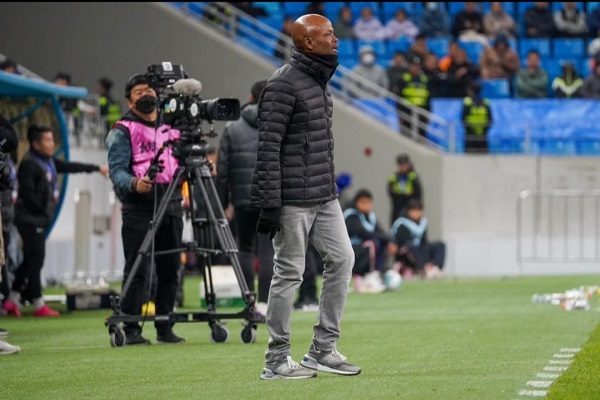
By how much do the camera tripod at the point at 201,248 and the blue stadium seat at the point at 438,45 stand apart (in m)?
19.5

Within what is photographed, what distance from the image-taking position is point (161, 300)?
1227 cm

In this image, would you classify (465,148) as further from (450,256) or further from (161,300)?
(161,300)

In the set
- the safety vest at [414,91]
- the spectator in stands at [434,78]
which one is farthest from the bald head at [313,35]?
Answer: the spectator in stands at [434,78]

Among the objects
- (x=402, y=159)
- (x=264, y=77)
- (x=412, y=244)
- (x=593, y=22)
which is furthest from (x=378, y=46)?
(x=412, y=244)

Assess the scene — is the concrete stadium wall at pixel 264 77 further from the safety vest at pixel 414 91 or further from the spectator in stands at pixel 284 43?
the safety vest at pixel 414 91

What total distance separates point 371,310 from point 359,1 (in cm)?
1658

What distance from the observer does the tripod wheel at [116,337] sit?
12.0 metres

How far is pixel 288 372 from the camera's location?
362 inches

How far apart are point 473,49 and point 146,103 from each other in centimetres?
2000

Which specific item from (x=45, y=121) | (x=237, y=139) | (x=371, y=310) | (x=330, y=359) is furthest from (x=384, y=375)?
(x=45, y=121)

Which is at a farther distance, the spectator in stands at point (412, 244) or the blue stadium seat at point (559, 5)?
the blue stadium seat at point (559, 5)

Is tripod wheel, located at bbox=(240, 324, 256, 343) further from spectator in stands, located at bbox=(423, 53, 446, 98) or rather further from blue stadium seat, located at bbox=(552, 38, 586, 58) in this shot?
blue stadium seat, located at bbox=(552, 38, 586, 58)

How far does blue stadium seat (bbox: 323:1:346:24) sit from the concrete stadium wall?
3314mm

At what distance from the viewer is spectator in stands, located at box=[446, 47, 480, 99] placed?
2956cm
